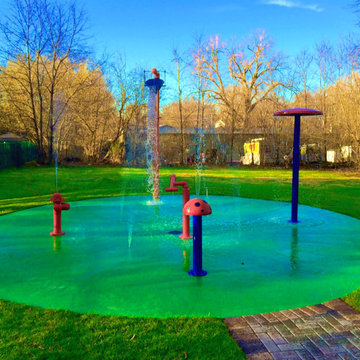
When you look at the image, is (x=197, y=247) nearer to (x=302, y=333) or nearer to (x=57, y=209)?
(x=302, y=333)

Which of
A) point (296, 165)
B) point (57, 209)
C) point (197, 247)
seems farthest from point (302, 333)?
point (296, 165)

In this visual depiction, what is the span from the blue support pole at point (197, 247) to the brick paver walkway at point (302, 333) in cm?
104

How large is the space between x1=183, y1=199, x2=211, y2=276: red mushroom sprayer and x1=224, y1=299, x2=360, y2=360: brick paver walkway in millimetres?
1044

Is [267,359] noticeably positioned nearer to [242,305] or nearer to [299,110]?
[242,305]

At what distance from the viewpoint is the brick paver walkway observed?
234 cm

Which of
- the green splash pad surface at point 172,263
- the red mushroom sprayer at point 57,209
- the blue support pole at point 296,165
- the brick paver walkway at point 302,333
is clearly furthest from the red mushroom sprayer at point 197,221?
the blue support pole at point 296,165

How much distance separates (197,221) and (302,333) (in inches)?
57.9

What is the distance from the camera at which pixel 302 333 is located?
8.45 feet

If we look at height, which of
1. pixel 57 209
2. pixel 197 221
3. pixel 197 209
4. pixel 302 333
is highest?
pixel 197 209

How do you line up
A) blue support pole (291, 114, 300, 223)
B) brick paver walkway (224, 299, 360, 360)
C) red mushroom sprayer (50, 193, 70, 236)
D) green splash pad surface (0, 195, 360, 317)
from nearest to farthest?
brick paver walkway (224, 299, 360, 360) → green splash pad surface (0, 195, 360, 317) → red mushroom sprayer (50, 193, 70, 236) → blue support pole (291, 114, 300, 223)

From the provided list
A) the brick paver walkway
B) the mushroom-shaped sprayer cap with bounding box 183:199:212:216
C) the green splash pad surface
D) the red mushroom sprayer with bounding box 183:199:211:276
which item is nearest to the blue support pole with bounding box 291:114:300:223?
the green splash pad surface

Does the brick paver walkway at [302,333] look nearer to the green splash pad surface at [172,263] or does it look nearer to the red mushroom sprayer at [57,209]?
the green splash pad surface at [172,263]

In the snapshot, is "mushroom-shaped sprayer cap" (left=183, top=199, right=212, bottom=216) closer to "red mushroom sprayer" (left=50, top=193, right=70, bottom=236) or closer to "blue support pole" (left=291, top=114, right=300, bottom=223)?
"red mushroom sprayer" (left=50, top=193, right=70, bottom=236)

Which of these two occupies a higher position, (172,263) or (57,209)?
(57,209)
